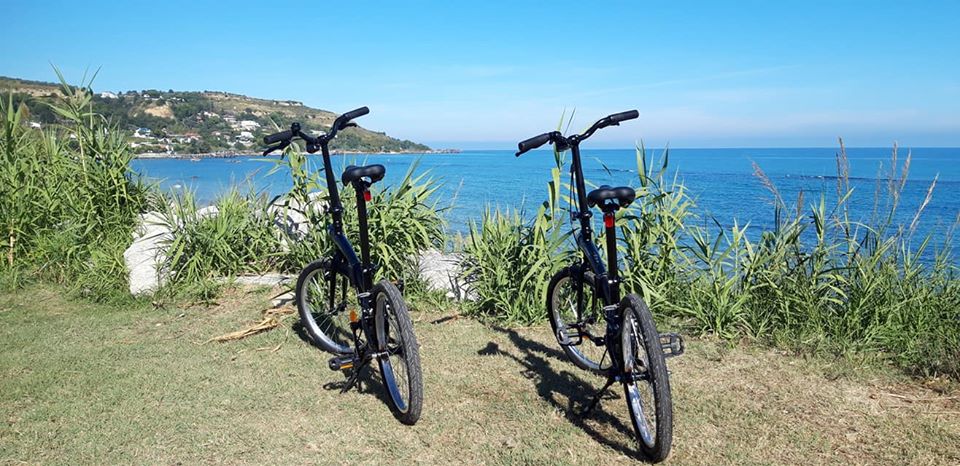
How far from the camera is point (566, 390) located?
375cm

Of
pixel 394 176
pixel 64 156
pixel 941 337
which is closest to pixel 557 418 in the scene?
pixel 941 337

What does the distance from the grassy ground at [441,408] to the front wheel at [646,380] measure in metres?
0.18

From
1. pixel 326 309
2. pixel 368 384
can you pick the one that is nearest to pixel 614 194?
pixel 368 384

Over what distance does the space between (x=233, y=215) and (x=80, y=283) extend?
57.8 inches

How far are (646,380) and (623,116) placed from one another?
54.2 inches

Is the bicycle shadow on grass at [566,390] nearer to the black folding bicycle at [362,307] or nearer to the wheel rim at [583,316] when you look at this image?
the wheel rim at [583,316]

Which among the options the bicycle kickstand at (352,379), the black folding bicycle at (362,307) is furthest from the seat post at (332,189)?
the bicycle kickstand at (352,379)

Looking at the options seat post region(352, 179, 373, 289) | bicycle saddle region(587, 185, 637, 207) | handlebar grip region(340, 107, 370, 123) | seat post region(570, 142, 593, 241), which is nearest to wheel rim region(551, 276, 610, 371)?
seat post region(570, 142, 593, 241)

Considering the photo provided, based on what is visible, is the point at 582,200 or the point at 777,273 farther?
the point at 777,273

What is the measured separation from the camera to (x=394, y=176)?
6.55 meters

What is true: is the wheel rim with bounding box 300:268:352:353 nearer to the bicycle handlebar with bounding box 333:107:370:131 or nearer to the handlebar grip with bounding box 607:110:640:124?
the bicycle handlebar with bounding box 333:107:370:131

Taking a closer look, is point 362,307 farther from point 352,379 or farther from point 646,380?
point 646,380

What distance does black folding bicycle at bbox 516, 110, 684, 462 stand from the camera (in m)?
2.71

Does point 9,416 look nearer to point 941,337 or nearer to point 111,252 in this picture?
point 111,252
